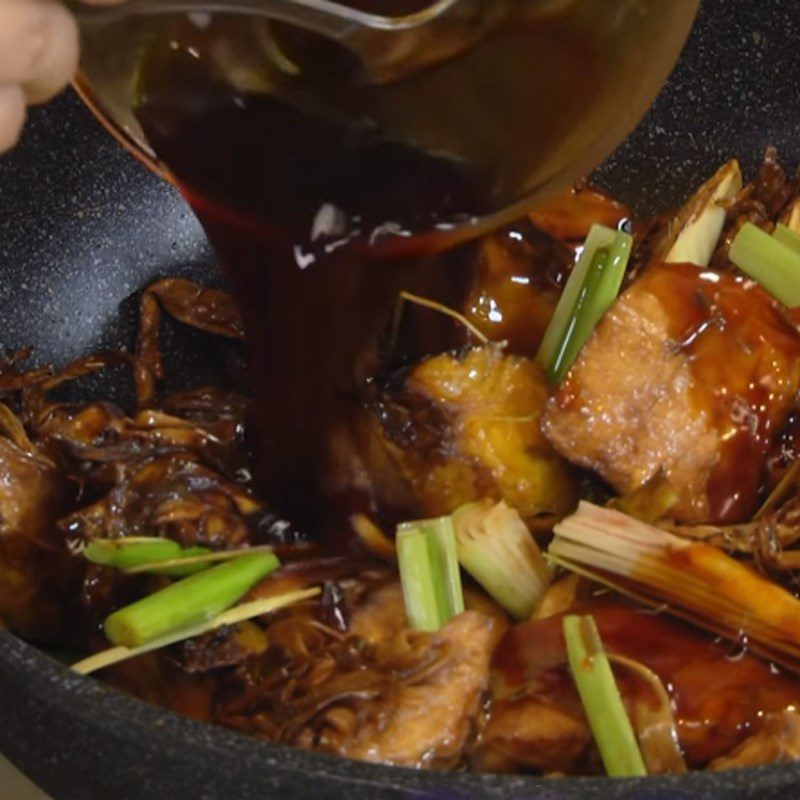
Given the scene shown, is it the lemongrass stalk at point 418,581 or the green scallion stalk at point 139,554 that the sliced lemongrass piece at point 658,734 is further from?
the green scallion stalk at point 139,554

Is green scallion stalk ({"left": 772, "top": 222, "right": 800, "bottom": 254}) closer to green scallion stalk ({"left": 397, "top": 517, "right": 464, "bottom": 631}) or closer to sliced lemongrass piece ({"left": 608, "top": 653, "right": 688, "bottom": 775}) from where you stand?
green scallion stalk ({"left": 397, "top": 517, "right": 464, "bottom": 631})

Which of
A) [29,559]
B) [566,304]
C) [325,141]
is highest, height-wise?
[325,141]

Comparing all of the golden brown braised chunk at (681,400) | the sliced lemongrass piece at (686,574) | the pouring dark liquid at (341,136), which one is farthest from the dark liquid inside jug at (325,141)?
the sliced lemongrass piece at (686,574)

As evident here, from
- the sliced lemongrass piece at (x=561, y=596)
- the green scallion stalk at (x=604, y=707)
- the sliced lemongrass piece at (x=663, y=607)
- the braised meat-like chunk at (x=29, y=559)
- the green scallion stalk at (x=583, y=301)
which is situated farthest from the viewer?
the green scallion stalk at (x=583, y=301)

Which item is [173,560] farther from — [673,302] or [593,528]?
[673,302]

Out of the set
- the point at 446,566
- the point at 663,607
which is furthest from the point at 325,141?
the point at 663,607

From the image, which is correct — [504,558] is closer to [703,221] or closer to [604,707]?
[604,707]
